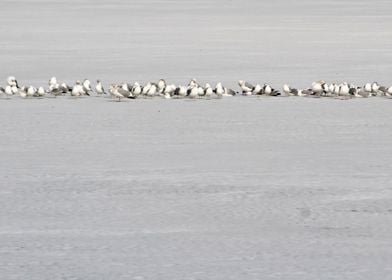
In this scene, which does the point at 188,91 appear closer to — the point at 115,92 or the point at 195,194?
the point at 115,92

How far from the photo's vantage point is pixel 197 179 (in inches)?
283

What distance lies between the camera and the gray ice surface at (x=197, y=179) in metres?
5.20

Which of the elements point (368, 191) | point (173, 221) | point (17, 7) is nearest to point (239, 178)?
point (368, 191)

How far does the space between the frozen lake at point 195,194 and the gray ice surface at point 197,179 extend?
0.04ft

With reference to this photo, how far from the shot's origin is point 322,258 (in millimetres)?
5195

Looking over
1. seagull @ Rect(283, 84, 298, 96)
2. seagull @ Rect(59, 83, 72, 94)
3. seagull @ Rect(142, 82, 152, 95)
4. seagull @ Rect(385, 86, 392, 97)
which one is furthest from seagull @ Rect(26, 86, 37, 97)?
seagull @ Rect(385, 86, 392, 97)

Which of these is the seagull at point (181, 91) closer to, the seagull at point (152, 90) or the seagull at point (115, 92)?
the seagull at point (152, 90)

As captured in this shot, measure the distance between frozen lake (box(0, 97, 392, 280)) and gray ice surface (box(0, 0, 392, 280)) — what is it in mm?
12

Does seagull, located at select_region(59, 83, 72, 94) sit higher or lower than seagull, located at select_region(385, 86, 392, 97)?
lower

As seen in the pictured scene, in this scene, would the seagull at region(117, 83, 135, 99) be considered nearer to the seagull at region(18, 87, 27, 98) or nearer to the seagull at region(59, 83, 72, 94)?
the seagull at region(59, 83, 72, 94)

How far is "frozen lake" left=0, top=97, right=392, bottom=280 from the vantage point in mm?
5148

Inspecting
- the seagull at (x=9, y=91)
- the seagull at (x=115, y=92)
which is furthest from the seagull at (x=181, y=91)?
the seagull at (x=9, y=91)

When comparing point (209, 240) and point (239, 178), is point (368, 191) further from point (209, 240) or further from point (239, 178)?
point (209, 240)

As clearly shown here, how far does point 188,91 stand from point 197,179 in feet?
15.2
